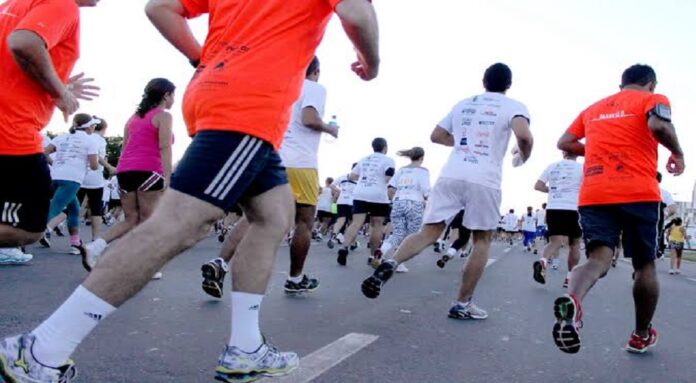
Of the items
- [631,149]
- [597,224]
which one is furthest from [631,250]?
[631,149]

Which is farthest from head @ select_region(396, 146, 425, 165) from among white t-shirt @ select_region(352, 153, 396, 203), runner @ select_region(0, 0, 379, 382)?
runner @ select_region(0, 0, 379, 382)

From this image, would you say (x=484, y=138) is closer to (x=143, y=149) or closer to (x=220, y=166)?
(x=143, y=149)

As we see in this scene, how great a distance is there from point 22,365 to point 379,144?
848 centimetres

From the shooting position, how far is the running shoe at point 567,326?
353 centimetres

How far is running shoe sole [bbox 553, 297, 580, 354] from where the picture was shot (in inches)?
139

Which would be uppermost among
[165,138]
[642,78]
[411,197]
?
[642,78]

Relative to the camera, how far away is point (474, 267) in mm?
5090

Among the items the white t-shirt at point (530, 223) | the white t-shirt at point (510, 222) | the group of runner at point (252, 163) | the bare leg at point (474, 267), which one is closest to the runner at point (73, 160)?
the group of runner at point (252, 163)

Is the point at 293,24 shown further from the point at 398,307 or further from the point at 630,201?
the point at 398,307

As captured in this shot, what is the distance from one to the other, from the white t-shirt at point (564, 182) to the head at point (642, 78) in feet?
15.8

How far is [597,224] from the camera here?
427 centimetres

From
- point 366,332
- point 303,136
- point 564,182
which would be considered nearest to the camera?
point 366,332

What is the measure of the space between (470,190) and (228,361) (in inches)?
123

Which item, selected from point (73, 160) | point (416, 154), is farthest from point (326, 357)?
point (416, 154)
